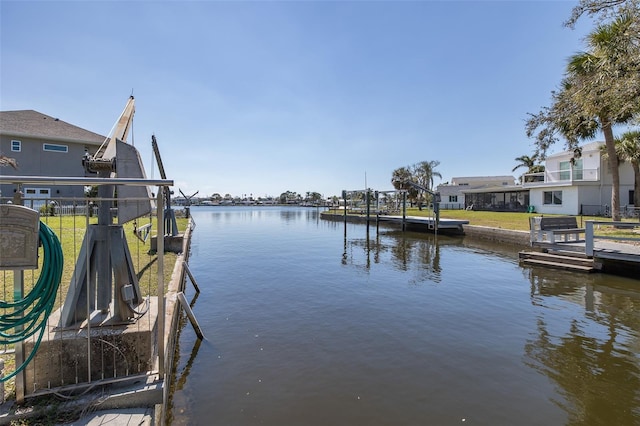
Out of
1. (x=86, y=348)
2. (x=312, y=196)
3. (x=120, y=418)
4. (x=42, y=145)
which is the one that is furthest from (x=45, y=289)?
(x=312, y=196)

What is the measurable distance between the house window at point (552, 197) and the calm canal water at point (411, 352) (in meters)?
24.3

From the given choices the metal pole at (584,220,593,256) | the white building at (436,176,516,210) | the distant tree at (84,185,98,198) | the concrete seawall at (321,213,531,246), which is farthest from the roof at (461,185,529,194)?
the distant tree at (84,185,98,198)

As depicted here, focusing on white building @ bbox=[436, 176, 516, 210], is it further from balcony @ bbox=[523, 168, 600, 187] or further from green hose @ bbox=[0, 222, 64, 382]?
green hose @ bbox=[0, 222, 64, 382]

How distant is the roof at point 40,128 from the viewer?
83.0 ft

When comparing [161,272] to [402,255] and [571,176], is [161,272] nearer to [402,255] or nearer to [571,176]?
[402,255]

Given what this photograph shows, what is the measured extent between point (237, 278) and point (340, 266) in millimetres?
4036

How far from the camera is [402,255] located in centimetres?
1551

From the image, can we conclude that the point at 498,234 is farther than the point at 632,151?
No

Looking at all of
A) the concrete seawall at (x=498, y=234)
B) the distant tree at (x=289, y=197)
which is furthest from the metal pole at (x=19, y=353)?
the distant tree at (x=289, y=197)

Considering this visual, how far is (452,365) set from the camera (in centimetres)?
491

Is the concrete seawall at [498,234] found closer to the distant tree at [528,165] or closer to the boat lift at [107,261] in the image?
the boat lift at [107,261]

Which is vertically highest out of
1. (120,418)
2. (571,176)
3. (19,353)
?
(571,176)

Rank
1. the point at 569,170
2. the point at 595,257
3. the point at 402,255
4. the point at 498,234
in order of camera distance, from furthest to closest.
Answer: the point at 569,170
the point at 498,234
the point at 402,255
the point at 595,257

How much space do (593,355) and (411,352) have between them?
2.85 meters
